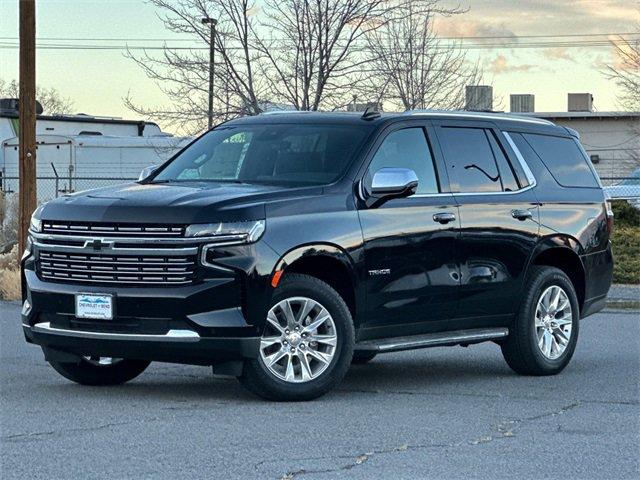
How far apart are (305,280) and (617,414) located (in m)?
2.15

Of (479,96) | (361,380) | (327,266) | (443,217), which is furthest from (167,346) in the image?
(479,96)

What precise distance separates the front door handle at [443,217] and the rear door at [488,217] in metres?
0.12

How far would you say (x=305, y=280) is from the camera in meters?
9.04

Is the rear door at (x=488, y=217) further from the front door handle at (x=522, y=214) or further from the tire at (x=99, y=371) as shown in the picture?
the tire at (x=99, y=371)

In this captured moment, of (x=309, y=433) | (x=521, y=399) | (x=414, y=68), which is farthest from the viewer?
(x=414, y=68)

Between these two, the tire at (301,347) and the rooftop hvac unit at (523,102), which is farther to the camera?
the rooftop hvac unit at (523,102)

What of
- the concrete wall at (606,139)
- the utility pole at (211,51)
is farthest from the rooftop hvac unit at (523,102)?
the utility pole at (211,51)

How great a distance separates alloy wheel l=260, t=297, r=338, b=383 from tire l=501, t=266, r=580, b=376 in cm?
215

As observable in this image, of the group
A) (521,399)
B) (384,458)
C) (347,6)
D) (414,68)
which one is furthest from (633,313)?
(414,68)

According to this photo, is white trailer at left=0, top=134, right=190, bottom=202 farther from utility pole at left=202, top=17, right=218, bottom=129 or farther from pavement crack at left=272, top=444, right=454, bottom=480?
pavement crack at left=272, top=444, right=454, bottom=480

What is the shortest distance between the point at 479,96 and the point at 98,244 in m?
30.2

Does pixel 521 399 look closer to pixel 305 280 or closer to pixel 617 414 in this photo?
pixel 617 414

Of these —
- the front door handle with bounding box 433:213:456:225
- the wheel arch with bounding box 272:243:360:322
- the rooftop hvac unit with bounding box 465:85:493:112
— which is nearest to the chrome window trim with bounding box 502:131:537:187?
the front door handle with bounding box 433:213:456:225

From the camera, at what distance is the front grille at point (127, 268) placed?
869 centimetres
